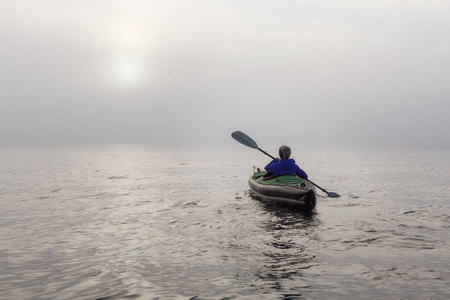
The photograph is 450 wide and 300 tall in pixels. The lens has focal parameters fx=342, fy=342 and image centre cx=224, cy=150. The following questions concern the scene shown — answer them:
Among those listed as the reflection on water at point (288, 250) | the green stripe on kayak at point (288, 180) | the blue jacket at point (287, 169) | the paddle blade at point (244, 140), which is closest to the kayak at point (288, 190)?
the green stripe on kayak at point (288, 180)

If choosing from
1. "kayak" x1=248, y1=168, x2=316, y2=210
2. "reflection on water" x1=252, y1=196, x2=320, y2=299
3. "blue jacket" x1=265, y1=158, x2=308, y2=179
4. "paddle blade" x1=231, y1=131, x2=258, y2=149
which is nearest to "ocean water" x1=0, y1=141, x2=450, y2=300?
"reflection on water" x1=252, y1=196, x2=320, y2=299

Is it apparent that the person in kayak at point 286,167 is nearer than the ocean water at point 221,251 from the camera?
No

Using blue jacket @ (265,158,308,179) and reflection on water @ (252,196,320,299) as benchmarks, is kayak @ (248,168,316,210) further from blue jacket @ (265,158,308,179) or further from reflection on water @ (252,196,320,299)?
reflection on water @ (252,196,320,299)

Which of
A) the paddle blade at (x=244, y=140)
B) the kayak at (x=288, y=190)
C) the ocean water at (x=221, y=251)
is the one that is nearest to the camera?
the ocean water at (x=221, y=251)

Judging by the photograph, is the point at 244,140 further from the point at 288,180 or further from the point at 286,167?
the point at 288,180

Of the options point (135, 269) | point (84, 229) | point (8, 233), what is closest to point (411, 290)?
point (135, 269)

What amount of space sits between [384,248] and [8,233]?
997 centimetres

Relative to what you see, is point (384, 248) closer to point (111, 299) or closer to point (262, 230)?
point (262, 230)

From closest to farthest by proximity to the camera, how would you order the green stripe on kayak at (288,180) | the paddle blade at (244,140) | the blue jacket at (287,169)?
the green stripe on kayak at (288,180), the blue jacket at (287,169), the paddle blade at (244,140)

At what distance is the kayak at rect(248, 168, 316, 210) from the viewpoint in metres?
12.9

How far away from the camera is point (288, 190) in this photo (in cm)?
1370

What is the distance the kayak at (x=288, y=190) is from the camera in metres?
12.9

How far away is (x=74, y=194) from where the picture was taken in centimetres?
1819

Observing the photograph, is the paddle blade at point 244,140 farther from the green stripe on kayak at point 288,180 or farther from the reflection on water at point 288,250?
the reflection on water at point 288,250
